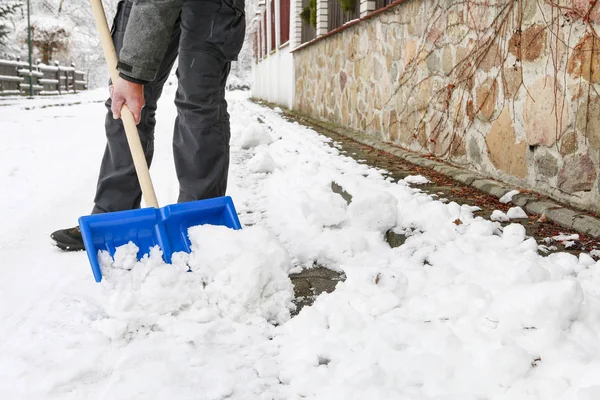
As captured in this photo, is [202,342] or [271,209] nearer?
[202,342]

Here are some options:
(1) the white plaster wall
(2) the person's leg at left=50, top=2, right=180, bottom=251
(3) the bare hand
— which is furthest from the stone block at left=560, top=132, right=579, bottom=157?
(1) the white plaster wall

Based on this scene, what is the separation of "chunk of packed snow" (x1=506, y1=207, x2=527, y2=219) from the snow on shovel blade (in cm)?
138

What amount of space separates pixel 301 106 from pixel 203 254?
8.87 meters

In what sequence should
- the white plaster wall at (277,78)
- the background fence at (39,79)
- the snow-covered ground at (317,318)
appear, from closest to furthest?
the snow-covered ground at (317,318) → the white plaster wall at (277,78) → the background fence at (39,79)

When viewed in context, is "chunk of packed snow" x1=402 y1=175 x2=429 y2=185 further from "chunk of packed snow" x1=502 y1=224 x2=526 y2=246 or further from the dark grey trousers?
the dark grey trousers

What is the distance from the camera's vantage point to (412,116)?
15.7ft

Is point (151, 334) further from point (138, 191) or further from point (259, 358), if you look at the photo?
point (138, 191)

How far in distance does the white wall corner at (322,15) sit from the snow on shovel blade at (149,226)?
710cm

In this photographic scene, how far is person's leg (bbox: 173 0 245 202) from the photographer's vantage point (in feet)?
6.93

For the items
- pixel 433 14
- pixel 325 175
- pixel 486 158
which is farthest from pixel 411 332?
pixel 433 14

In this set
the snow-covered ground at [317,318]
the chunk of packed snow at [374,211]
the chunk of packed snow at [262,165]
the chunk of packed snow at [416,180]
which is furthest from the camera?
the chunk of packed snow at [262,165]

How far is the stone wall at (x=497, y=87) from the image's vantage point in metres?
2.65

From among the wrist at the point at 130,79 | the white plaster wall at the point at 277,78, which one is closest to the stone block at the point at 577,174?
the wrist at the point at 130,79

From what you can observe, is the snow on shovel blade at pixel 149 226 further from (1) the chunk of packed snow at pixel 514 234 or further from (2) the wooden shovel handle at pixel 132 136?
(1) the chunk of packed snow at pixel 514 234
